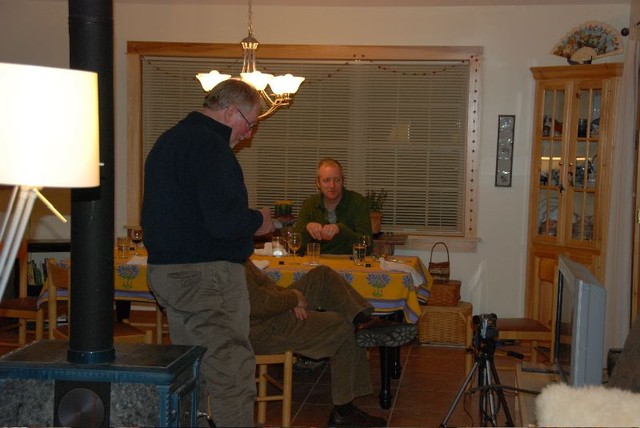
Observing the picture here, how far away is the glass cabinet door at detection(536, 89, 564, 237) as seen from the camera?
640 centimetres

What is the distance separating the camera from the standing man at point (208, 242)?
2.94m

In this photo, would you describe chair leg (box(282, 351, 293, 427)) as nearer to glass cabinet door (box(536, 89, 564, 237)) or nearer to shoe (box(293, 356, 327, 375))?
shoe (box(293, 356, 327, 375))

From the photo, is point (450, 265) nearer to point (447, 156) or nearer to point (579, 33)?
point (447, 156)

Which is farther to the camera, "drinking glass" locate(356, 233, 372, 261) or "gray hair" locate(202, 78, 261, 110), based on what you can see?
"drinking glass" locate(356, 233, 372, 261)

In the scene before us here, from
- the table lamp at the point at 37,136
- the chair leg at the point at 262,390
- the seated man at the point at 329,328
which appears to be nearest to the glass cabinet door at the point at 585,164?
the seated man at the point at 329,328

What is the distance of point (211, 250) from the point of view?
2988 millimetres

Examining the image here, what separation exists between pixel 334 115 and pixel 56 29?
233 centimetres

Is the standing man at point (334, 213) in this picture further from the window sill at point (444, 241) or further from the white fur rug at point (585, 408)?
the white fur rug at point (585, 408)

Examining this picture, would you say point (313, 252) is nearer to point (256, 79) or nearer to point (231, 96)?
point (256, 79)

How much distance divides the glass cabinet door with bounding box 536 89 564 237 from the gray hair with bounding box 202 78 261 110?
380 centimetres

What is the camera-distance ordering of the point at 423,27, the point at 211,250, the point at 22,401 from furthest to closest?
the point at 423,27
the point at 211,250
the point at 22,401

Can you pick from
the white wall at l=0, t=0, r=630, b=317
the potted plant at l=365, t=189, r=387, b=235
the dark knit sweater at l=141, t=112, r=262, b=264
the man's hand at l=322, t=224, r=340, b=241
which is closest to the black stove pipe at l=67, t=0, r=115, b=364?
the dark knit sweater at l=141, t=112, r=262, b=264

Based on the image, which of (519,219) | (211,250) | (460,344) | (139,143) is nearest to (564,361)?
(211,250)

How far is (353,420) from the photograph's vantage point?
4215 mm
